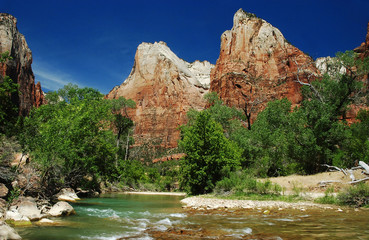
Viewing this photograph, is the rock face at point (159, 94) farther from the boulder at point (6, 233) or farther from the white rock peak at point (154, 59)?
the boulder at point (6, 233)

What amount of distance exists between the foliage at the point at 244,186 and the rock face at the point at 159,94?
3481 inches


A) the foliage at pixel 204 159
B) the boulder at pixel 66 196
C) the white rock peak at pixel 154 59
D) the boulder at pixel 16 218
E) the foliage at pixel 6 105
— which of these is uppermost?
the white rock peak at pixel 154 59

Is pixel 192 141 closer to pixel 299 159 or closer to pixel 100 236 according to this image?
pixel 299 159

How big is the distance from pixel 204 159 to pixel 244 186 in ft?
14.5

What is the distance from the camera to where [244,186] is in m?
18.9

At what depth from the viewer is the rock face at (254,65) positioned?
8931 cm

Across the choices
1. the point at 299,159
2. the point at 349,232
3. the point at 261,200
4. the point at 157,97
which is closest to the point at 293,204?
the point at 261,200

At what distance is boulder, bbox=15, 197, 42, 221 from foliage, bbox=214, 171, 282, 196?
13070 millimetres

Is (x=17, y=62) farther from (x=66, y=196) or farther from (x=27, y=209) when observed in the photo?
(x=27, y=209)

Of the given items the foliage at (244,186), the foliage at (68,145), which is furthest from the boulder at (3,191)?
the foliage at (244,186)

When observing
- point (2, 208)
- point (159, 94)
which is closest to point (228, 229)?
point (2, 208)

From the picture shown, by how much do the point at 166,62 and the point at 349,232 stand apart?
120551 mm

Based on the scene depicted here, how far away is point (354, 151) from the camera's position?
73.3 feet

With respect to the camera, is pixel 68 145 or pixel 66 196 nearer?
pixel 68 145
